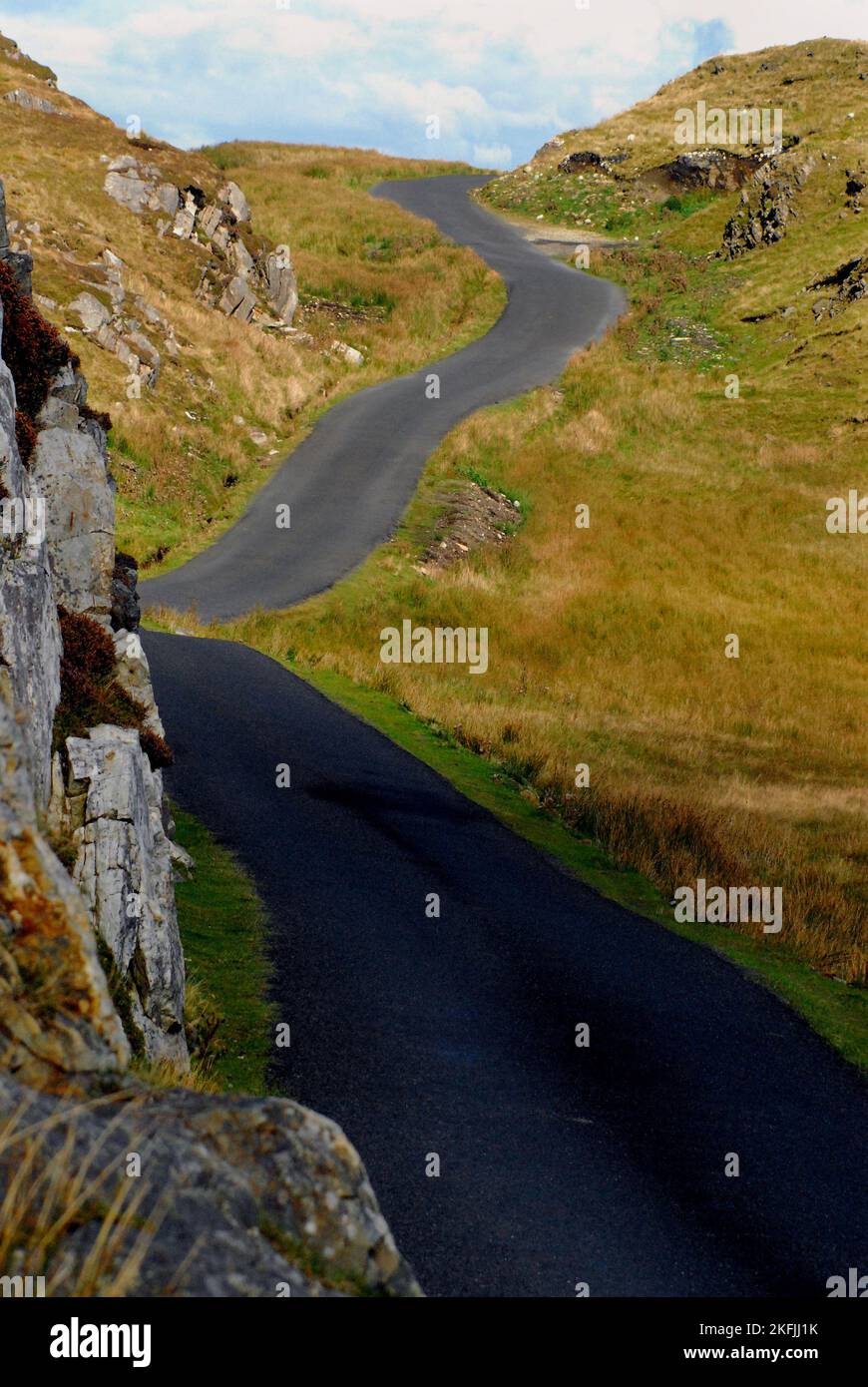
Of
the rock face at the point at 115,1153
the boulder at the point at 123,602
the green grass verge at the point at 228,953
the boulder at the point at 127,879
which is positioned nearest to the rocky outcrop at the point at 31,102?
the boulder at the point at 123,602

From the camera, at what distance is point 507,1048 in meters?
11.7

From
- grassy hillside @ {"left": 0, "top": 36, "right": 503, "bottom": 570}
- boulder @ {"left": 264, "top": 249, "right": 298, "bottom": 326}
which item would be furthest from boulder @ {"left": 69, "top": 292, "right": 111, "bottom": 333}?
boulder @ {"left": 264, "top": 249, "right": 298, "bottom": 326}

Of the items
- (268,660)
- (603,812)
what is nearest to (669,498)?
(268,660)

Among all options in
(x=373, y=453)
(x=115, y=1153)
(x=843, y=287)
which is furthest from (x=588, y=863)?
(x=843, y=287)

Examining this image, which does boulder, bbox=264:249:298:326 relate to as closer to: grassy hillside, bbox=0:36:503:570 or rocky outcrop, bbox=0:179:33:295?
grassy hillside, bbox=0:36:503:570

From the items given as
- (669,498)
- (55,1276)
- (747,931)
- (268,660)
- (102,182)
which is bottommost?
(747,931)

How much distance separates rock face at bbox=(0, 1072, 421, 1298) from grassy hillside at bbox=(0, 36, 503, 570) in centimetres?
2876

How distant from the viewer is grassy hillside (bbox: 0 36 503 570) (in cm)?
3700

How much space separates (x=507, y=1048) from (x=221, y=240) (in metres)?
49.1

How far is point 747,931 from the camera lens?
54.6ft

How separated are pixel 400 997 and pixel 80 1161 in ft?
26.1

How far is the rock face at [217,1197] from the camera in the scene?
4.51 metres

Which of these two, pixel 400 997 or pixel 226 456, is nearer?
pixel 400 997
